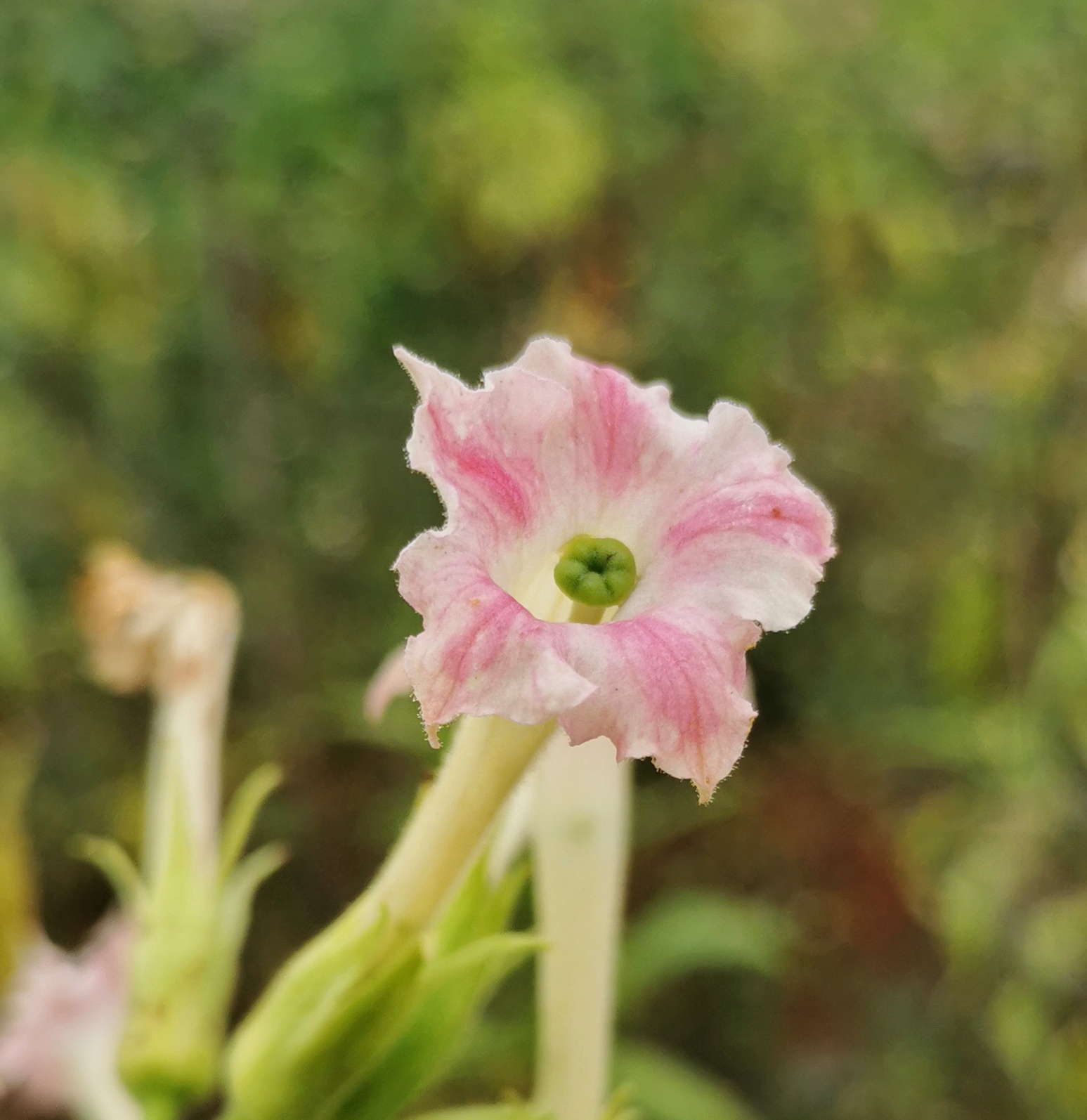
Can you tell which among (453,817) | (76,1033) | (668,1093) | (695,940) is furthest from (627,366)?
(453,817)

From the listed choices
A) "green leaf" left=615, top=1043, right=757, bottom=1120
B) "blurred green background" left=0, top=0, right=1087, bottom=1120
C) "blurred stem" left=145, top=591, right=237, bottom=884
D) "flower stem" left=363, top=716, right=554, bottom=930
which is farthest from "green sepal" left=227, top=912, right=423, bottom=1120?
"blurred green background" left=0, top=0, right=1087, bottom=1120

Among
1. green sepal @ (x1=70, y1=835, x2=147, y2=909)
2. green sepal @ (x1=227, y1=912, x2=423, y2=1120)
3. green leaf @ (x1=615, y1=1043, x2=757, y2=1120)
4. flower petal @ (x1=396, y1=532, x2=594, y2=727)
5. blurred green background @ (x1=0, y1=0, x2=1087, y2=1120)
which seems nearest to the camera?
flower petal @ (x1=396, y1=532, x2=594, y2=727)

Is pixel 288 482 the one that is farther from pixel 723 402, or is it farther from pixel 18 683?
pixel 723 402

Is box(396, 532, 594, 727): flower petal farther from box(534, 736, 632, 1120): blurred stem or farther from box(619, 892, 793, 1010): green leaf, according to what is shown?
box(619, 892, 793, 1010): green leaf

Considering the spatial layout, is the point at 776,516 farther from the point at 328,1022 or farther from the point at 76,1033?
the point at 76,1033

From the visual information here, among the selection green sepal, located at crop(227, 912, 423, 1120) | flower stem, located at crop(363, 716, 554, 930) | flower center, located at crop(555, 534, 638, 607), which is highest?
flower center, located at crop(555, 534, 638, 607)

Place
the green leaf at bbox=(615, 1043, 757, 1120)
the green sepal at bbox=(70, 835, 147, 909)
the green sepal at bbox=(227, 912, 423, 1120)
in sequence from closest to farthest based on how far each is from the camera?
the green sepal at bbox=(227, 912, 423, 1120) < the green sepal at bbox=(70, 835, 147, 909) < the green leaf at bbox=(615, 1043, 757, 1120)

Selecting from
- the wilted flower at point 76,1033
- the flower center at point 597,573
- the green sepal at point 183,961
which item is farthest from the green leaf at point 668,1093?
the flower center at point 597,573

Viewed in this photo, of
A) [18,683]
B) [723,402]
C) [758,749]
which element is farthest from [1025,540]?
[18,683]
